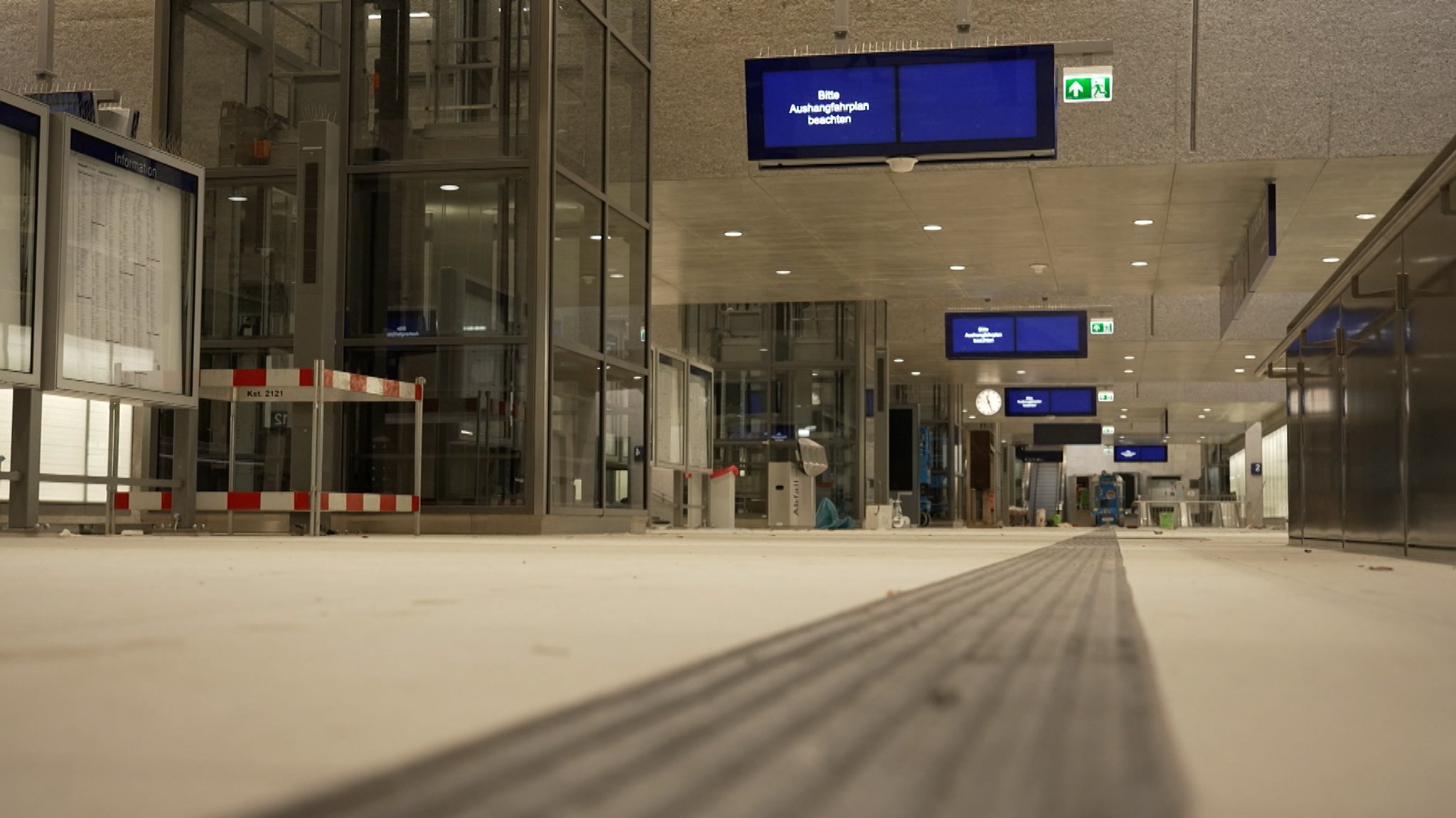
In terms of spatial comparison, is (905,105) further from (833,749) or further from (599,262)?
(833,749)

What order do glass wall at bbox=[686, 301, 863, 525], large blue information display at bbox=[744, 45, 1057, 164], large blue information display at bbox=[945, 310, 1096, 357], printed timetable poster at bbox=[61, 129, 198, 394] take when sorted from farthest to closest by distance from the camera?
glass wall at bbox=[686, 301, 863, 525]
large blue information display at bbox=[945, 310, 1096, 357]
large blue information display at bbox=[744, 45, 1057, 164]
printed timetable poster at bbox=[61, 129, 198, 394]

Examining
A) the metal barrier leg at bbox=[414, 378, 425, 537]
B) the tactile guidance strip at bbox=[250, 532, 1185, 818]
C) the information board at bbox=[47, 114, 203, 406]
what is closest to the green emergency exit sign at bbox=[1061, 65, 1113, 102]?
the metal barrier leg at bbox=[414, 378, 425, 537]

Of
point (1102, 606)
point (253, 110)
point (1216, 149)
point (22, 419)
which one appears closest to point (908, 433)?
point (1216, 149)

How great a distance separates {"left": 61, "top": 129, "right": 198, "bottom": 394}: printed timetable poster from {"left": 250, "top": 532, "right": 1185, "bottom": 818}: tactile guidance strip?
8.06 metres

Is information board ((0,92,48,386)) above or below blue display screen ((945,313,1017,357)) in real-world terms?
below

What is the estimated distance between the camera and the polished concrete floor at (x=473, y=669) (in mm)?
946

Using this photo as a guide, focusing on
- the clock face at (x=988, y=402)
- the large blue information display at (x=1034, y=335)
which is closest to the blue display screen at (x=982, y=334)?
the large blue information display at (x=1034, y=335)

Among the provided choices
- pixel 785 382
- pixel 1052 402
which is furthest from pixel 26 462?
pixel 1052 402

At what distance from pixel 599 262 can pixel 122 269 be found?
4255 mm

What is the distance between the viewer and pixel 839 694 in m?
1.32

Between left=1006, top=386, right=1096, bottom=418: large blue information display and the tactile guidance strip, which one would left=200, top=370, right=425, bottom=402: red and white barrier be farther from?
left=1006, top=386, right=1096, bottom=418: large blue information display

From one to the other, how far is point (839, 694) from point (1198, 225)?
16090 mm

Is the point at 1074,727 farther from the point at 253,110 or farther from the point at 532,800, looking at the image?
the point at 253,110

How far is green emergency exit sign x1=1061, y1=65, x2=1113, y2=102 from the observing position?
41.1ft
